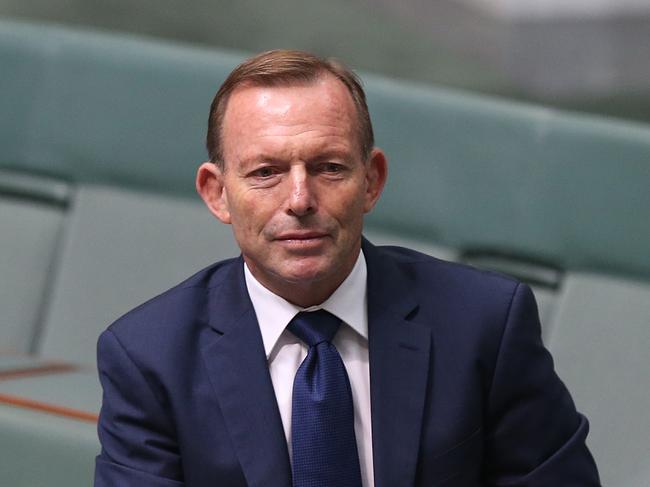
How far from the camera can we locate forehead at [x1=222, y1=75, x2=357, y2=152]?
1082mm

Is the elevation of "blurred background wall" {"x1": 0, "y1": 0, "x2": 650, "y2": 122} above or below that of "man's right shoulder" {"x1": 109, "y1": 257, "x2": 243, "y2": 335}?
above

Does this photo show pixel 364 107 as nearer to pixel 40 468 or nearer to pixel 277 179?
pixel 277 179

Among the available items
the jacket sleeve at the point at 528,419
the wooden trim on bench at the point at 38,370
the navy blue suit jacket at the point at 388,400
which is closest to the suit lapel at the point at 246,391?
the navy blue suit jacket at the point at 388,400

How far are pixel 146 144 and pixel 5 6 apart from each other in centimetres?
56

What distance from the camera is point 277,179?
3.57 feet

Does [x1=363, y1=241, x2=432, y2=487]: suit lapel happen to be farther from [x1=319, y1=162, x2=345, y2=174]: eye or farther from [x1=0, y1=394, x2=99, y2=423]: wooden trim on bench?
[x1=0, y1=394, x2=99, y2=423]: wooden trim on bench

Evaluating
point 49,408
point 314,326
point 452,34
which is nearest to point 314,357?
point 314,326

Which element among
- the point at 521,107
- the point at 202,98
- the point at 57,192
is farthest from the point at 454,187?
the point at 57,192

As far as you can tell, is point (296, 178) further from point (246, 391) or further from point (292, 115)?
point (246, 391)

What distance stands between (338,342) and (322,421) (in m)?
0.09

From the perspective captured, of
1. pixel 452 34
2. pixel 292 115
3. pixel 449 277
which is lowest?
pixel 449 277

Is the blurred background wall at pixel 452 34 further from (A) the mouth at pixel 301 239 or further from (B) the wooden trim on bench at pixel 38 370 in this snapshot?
(A) the mouth at pixel 301 239

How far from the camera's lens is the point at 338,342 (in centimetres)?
115

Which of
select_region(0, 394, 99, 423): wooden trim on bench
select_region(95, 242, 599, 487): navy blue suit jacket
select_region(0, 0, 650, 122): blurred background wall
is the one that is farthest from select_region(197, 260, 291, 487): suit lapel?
select_region(0, 0, 650, 122): blurred background wall
